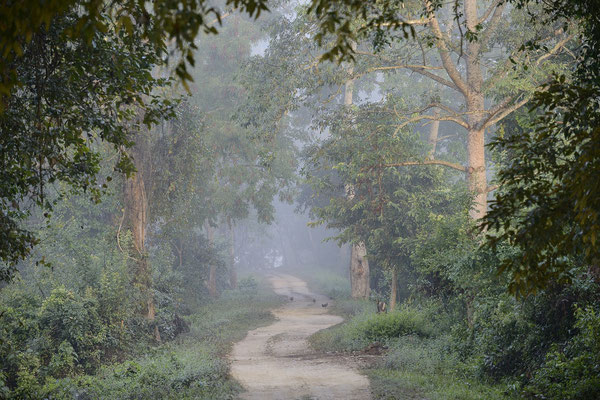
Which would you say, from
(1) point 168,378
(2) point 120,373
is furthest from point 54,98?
(2) point 120,373

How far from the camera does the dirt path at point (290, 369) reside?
980 centimetres

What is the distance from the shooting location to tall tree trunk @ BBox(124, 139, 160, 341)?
17.1 meters

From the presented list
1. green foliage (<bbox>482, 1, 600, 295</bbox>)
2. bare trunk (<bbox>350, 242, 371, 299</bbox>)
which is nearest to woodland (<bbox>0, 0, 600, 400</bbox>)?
green foliage (<bbox>482, 1, 600, 295</bbox>)

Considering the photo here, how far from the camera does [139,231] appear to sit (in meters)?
17.5

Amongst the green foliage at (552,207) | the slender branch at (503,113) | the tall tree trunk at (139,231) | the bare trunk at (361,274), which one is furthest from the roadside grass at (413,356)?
the bare trunk at (361,274)

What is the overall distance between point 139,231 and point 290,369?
7574 mm

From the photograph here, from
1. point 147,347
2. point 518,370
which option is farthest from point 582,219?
point 147,347

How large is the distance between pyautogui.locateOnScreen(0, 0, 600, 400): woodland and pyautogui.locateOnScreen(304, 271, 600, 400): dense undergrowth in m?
0.05

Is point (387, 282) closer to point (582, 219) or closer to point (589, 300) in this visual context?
point (589, 300)

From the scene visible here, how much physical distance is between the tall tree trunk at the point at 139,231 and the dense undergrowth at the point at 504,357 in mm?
7574

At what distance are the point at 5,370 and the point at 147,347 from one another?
545 centimetres

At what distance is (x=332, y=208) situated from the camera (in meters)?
21.7

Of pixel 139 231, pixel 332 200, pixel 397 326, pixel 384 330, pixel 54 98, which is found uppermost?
pixel 332 200

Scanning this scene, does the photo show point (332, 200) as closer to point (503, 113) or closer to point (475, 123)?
point (475, 123)
